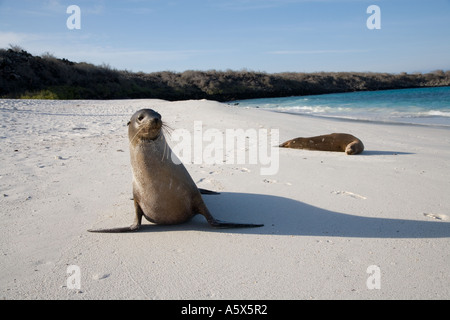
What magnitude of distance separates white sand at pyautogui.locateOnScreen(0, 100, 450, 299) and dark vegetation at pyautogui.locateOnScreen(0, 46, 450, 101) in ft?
51.1

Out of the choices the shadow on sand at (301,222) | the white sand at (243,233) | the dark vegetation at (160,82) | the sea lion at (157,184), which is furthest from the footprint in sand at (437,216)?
the dark vegetation at (160,82)

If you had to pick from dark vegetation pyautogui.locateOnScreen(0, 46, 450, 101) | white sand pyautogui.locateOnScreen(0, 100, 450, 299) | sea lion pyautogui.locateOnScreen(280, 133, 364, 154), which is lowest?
white sand pyautogui.locateOnScreen(0, 100, 450, 299)

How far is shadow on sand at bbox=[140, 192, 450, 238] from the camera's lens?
285 centimetres

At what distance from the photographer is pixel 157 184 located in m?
2.94

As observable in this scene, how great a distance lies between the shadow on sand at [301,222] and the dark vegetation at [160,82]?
55.3 feet

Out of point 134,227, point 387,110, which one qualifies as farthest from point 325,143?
point 387,110

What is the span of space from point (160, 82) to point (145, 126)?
36266 millimetres

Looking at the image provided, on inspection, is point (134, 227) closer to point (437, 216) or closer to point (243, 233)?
point (243, 233)

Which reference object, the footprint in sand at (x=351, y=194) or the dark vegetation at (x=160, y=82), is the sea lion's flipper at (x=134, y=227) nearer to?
the footprint in sand at (x=351, y=194)

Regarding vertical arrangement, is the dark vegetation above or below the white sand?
above

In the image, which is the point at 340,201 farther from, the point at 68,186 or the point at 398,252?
the point at 68,186

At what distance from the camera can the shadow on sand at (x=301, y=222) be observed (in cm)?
285

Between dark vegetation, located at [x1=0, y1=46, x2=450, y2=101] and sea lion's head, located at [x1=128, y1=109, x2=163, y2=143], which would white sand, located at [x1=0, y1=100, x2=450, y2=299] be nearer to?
sea lion's head, located at [x1=128, y1=109, x2=163, y2=143]

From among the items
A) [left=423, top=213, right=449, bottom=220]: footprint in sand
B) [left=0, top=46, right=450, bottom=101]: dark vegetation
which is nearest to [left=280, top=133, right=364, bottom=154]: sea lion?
[left=423, top=213, right=449, bottom=220]: footprint in sand
